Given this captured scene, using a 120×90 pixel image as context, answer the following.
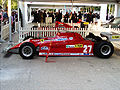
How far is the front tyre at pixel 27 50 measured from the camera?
7.51 meters

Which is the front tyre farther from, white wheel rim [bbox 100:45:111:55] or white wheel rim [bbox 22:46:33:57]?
white wheel rim [bbox 100:45:111:55]

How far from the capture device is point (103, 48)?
791 centimetres

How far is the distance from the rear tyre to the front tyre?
2.47m

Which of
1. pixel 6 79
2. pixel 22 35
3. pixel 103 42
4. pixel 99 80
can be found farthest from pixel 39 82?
pixel 22 35

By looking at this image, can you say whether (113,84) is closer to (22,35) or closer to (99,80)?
(99,80)

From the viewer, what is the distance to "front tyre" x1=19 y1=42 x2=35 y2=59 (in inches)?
296

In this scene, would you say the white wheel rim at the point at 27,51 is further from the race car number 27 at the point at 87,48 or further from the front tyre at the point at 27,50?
the race car number 27 at the point at 87,48

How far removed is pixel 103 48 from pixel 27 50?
3017 millimetres

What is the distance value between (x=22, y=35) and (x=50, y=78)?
19.7 feet

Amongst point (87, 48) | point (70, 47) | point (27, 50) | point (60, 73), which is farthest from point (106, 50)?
point (27, 50)

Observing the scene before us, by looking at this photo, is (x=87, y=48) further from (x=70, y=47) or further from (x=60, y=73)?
(x=60, y=73)

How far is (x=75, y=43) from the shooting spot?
25.5 feet

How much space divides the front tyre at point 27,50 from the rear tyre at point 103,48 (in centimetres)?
247

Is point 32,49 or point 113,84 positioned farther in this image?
point 32,49
